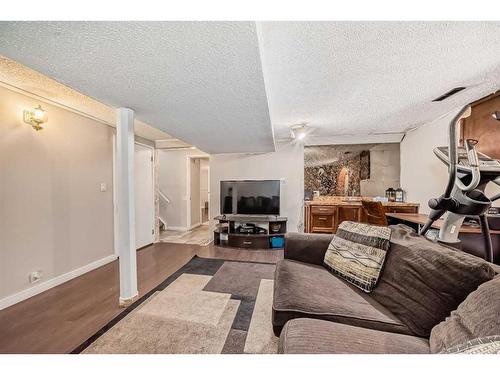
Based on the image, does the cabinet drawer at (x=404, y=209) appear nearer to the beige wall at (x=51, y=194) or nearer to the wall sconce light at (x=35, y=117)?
the beige wall at (x=51, y=194)

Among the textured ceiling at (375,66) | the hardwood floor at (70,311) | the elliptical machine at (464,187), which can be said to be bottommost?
the hardwood floor at (70,311)

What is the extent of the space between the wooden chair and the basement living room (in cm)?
2

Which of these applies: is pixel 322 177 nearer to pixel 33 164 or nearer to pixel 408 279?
pixel 408 279

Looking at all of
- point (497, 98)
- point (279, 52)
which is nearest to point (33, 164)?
point (279, 52)

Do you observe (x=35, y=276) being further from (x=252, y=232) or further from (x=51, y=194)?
(x=252, y=232)

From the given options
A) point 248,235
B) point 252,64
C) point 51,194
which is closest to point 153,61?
point 252,64

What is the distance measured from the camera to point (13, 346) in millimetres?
1426

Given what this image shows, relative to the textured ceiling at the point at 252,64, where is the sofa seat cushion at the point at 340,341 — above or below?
below

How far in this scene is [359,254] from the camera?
5.20 feet

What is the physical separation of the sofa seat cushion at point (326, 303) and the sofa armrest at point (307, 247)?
301 mm

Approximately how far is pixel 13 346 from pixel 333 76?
131 inches

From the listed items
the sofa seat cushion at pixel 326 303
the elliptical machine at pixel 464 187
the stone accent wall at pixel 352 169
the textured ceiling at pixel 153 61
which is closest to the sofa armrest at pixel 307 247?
the sofa seat cushion at pixel 326 303

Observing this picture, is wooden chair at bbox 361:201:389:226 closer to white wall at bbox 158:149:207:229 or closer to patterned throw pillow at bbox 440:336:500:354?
patterned throw pillow at bbox 440:336:500:354

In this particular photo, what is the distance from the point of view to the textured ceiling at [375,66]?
1.24m
